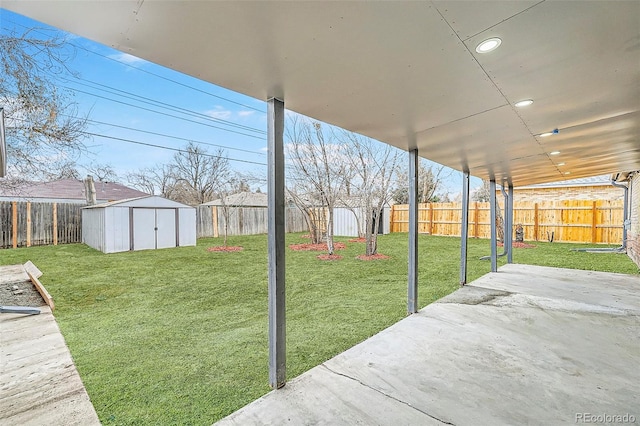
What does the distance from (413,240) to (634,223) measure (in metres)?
6.71

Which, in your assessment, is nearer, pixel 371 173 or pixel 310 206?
pixel 371 173

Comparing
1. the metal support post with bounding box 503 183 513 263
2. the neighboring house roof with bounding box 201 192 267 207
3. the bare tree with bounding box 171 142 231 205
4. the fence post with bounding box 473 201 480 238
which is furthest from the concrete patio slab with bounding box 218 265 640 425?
the bare tree with bounding box 171 142 231 205

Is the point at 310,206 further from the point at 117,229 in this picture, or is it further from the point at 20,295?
the point at 20,295

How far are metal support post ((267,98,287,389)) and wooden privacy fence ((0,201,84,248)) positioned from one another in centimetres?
995

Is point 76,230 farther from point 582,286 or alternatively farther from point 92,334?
point 582,286

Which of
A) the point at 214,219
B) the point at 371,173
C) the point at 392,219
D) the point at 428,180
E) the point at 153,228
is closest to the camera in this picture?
the point at 371,173

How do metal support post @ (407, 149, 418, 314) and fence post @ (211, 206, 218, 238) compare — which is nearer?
metal support post @ (407, 149, 418, 314)

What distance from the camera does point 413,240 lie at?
3305 mm

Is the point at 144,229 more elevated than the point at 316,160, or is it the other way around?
the point at 316,160

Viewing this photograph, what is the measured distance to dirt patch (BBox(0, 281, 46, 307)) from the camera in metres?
3.33

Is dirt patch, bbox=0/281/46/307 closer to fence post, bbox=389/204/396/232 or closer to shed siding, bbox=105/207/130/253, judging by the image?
shed siding, bbox=105/207/130/253

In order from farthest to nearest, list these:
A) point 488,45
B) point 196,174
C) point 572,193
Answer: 1. point 196,174
2. point 572,193
3. point 488,45

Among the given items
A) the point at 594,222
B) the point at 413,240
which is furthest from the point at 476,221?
the point at 413,240

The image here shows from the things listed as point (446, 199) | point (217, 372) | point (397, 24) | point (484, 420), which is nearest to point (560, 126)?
point (397, 24)
